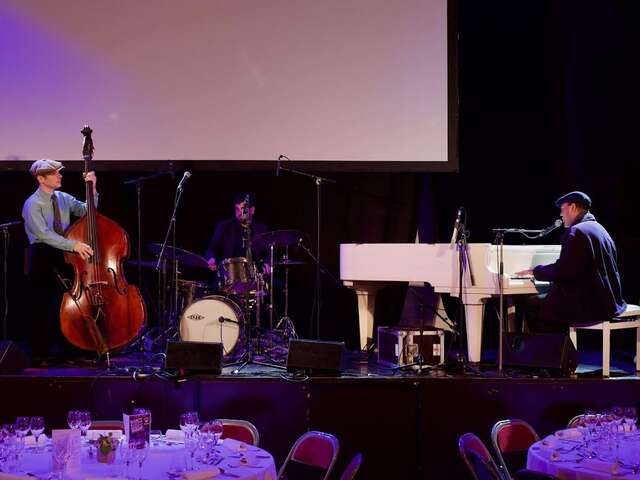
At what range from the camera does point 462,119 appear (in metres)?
8.88

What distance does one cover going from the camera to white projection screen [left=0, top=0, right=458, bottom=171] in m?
8.14

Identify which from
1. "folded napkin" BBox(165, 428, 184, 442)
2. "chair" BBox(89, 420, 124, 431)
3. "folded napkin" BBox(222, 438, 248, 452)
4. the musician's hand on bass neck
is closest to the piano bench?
"folded napkin" BBox(222, 438, 248, 452)

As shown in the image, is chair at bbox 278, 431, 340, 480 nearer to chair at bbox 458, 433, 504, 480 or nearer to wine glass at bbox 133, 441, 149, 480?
chair at bbox 458, 433, 504, 480

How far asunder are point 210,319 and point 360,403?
4.87 feet

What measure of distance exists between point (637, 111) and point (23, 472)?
6.59 m

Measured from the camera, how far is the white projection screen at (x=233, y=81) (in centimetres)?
814

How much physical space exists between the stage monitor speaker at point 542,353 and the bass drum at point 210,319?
222 centimetres

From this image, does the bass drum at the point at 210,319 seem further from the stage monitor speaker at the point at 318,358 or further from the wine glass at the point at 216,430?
the wine glass at the point at 216,430

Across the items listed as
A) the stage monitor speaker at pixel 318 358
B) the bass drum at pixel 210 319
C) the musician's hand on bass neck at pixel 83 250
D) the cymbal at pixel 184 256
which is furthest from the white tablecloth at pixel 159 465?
the cymbal at pixel 184 256

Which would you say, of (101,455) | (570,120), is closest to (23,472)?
(101,455)

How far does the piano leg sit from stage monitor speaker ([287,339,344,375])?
1.50 m

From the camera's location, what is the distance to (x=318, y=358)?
6.46m

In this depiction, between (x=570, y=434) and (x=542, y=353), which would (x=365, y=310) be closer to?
(x=542, y=353)

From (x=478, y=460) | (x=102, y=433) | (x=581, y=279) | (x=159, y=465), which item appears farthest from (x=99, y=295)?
(x=581, y=279)
